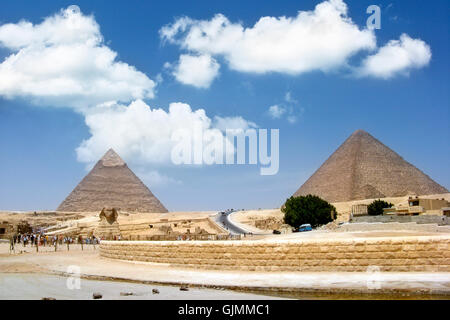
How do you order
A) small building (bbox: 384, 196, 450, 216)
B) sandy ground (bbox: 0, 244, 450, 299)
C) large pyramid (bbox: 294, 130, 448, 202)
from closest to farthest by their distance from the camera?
sandy ground (bbox: 0, 244, 450, 299) → small building (bbox: 384, 196, 450, 216) → large pyramid (bbox: 294, 130, 448, 202)

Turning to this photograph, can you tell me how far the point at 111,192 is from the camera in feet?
408

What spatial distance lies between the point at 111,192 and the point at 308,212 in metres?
89.9

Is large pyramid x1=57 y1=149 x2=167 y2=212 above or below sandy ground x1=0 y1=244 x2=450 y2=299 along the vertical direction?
above

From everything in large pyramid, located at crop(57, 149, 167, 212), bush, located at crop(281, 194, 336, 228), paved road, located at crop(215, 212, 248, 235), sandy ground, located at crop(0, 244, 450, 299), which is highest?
large pyramid, located at crop(57, 149, 167, 212)

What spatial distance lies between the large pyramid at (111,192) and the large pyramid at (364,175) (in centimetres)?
4403

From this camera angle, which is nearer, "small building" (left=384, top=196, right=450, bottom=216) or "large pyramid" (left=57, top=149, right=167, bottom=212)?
"small building" (left=384, top=196, right=450, bottom=216)

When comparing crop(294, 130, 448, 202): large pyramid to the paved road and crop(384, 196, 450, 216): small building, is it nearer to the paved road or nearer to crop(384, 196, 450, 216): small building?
the paved road

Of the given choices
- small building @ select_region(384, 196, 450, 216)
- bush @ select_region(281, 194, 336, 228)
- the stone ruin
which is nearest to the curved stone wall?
the stone ruin

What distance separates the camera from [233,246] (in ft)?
40.6

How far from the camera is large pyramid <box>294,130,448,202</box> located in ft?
301

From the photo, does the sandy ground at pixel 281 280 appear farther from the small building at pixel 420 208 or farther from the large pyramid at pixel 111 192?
the large pyramid at pixel 111 192

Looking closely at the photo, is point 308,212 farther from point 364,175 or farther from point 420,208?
point 364,175

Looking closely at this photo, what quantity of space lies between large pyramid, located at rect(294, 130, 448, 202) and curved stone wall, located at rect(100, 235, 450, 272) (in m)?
79.7
